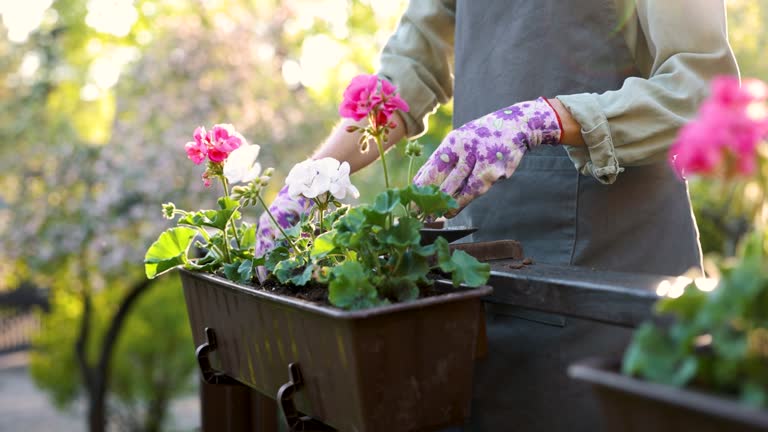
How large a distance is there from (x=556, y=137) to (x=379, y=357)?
53cm

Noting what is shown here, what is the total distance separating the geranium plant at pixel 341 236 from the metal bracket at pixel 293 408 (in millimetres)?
131

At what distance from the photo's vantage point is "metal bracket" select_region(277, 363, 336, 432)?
110 centimetres

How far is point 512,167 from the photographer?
50.1 inches

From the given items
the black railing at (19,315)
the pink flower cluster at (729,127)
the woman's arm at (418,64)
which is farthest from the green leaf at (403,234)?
the black railing at (19,315)

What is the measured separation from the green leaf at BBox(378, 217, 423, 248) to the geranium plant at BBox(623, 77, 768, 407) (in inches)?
15.8

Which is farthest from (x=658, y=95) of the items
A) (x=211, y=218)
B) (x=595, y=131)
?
(x=211, y=218)

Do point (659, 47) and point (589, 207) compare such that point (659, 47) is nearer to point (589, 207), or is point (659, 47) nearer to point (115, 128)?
point (589, 207)

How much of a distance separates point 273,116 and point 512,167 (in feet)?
23.6

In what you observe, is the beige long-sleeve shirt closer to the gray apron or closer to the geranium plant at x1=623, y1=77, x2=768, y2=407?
the gray apron

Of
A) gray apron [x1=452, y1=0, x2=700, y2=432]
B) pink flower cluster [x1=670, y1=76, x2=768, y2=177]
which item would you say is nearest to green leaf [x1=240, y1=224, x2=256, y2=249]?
gray apron [x1=452, y1=0, x2=700, y2=432]

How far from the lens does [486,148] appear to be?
1.25 meters

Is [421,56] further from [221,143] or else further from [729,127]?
[729,127]

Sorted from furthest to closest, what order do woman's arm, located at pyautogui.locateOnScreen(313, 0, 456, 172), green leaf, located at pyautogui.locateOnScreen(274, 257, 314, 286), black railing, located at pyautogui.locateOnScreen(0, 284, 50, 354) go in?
black railing, located at pyautogui.locateOnScreen(0, 284, 50, 354), woman's arm, located at pyautogui.locateOnScreen(313, 0, 456, 172), green leaf, located at pyautogui.locateOnScreen(274, 257, 314, 286)

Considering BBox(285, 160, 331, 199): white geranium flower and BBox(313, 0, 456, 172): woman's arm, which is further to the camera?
BBox(313, 0, 456, 172): woman's arm
